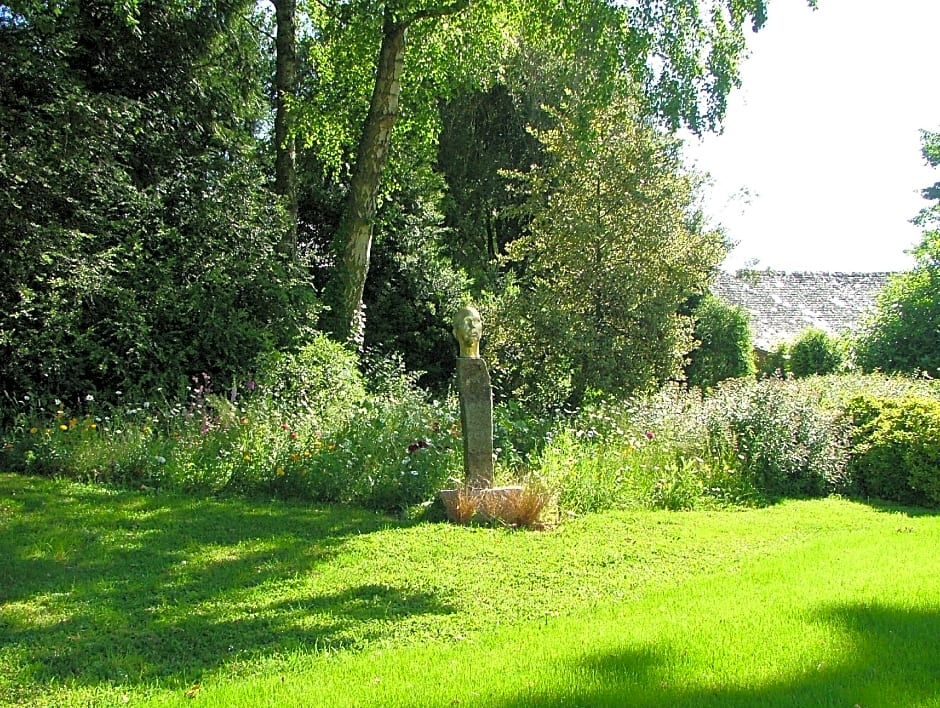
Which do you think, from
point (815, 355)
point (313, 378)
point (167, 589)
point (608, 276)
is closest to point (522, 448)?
point (608, 276)

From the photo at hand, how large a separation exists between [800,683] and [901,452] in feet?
23.1

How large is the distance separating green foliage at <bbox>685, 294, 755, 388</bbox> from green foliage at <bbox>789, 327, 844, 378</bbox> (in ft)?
9.39

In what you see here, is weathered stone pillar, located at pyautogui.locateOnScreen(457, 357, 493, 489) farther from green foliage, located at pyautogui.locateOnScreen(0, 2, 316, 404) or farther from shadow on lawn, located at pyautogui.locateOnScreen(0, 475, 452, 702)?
green foliage, located at pyautogui.locateOnScreen(0, 2, 316, 404)

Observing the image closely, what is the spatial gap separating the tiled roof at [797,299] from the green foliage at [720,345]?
647 centimetres

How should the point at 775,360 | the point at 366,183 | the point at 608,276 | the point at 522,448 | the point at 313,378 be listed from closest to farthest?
the point at 522,448
the point at 608,276
the point at 313,378
the point at 366,183
the point at 775,360

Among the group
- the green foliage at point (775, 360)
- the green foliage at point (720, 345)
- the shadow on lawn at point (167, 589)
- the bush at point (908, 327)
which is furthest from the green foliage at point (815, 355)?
the shadow on lawn at point (167, 589)

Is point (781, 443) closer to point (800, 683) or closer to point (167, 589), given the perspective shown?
point (800, 683)

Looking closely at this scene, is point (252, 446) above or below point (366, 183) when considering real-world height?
below

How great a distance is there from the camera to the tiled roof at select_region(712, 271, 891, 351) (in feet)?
101

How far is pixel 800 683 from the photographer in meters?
3.96

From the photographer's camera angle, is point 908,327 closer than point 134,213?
No

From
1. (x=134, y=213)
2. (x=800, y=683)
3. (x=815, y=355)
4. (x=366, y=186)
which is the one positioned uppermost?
(x=366, y=186)

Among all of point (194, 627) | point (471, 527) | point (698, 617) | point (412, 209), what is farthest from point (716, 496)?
point (412, 209)

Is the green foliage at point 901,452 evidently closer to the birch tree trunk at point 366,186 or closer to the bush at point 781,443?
the bush at point 781,443
